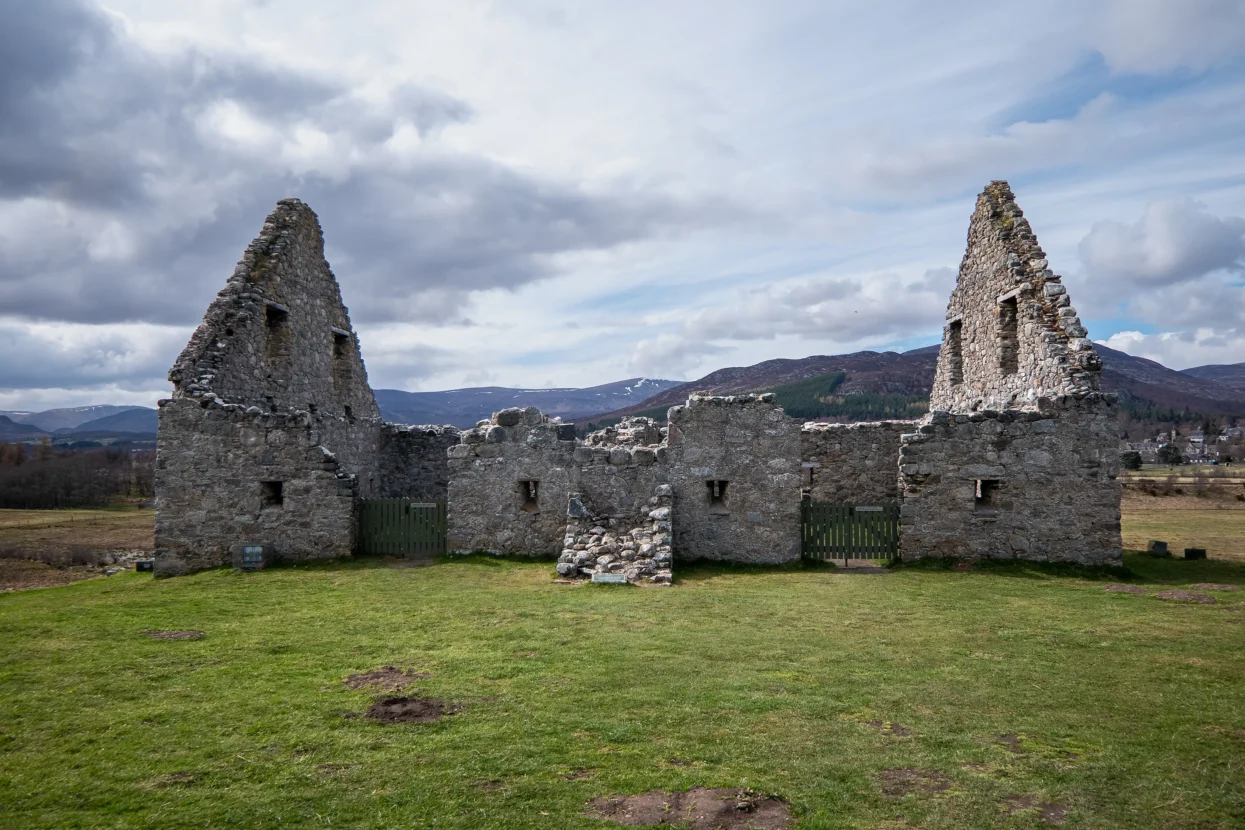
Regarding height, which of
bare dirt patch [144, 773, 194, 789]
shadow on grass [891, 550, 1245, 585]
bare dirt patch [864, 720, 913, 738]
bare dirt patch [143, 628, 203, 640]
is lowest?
shadow on grass [891, 550, 1245, 585]

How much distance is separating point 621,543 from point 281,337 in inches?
433

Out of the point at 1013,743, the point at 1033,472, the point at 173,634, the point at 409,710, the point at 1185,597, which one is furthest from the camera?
the point at 1033,472

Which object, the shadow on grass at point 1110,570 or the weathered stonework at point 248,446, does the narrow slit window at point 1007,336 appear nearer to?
the shadow on grass at point 1110,570

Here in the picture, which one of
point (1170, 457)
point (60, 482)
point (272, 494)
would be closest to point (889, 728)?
point (272, 494)

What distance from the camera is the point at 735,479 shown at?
55.7 feet

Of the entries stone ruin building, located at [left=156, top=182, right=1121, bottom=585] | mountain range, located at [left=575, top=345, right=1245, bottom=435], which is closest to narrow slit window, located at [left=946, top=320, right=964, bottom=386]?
stone ruin building, located at [left=156, top=182, right=1121, bottom=585]

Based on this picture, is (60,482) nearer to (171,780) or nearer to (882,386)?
(171,780)

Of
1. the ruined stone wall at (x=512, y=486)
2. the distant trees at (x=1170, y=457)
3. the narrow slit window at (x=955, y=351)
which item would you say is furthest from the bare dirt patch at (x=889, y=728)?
the distant trees at (x=1170, y=457)

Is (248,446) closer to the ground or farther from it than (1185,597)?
farther from it

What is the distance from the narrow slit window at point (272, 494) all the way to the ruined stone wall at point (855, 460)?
13.5 metres

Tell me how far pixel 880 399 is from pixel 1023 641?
104 m

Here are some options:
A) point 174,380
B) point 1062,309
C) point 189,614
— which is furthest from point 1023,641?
point 174,380

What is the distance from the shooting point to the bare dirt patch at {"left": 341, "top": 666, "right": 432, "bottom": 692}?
8133 mm

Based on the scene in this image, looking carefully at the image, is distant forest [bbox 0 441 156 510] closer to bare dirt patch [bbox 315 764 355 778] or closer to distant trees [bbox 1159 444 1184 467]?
bare dirt patch [bbox 315 764 355 778]
